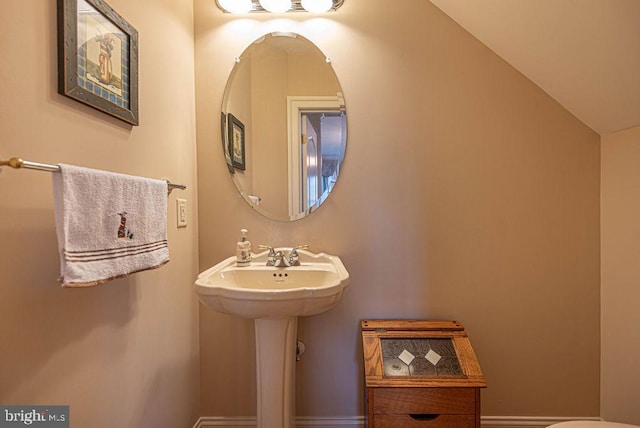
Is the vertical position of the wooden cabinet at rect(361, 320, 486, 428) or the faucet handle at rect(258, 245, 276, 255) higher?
the faucet handle at rect(258, 245, 276, 255)

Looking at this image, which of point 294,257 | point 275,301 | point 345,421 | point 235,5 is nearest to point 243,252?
point 294,257

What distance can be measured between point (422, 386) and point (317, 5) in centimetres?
175

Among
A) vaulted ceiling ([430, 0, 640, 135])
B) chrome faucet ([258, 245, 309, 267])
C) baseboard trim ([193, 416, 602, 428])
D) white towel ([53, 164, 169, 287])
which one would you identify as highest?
vaulted ceiling ([430, 0, 640, 135])

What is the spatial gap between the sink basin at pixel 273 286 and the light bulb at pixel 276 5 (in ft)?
3.84

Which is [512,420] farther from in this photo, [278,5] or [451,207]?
[278,5]

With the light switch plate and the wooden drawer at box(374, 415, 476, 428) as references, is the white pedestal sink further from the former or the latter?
the wooden drawer at box(374, 415, 476, 428)

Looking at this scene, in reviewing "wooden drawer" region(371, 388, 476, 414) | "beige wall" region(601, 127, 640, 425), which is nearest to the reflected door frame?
"wooden drawer" region(371, 388, 476, 414)

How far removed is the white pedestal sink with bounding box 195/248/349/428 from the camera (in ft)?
3.39

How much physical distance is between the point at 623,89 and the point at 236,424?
2.31 m

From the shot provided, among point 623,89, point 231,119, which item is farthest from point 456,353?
point 231,119

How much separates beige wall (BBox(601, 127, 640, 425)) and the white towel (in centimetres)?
194

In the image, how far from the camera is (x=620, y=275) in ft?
4.66

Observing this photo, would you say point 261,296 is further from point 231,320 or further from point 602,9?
point 602,9

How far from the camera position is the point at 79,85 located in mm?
806
